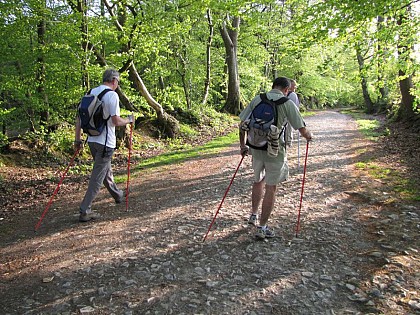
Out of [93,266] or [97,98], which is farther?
[97,98]

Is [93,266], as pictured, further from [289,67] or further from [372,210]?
[289,67]

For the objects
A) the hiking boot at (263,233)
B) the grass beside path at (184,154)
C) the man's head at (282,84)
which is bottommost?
the hiking boot at (263,233)

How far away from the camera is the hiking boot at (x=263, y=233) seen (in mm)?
5073

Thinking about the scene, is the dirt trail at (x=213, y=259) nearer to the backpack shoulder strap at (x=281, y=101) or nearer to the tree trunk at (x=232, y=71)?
the backpack shoulder strap at (x=281, y=101)

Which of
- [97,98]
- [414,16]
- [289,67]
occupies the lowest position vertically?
[97,98]

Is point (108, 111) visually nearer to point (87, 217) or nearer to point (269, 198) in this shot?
point (87, 217)

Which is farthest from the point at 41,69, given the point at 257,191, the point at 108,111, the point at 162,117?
the point at 257,191

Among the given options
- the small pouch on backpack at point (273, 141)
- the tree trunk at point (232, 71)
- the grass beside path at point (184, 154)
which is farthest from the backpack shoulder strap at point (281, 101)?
the tree trunk at point (232, 71)

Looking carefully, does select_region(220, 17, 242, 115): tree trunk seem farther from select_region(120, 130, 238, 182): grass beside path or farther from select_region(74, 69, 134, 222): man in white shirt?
select_region(74, 69, 134, 222): man in white shirt

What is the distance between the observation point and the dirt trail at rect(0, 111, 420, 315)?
362cm

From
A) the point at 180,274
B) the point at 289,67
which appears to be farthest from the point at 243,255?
the point at 289,67

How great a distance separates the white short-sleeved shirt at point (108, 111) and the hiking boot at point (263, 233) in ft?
9.77

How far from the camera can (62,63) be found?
10.7 meters

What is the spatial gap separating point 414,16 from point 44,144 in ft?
40.5
